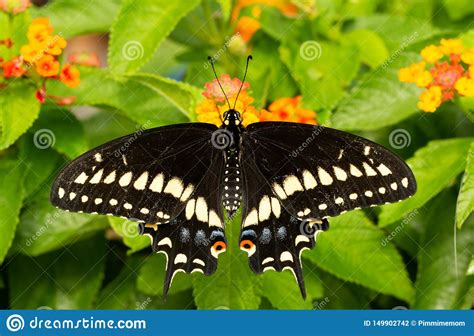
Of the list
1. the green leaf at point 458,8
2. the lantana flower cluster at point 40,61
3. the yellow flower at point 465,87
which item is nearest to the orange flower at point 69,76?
the lantana flower cluster at point 40,61

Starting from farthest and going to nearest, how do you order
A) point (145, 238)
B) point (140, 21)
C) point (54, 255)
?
1. point (54, 255)
2. point (140, 21)
3. point (145, 238)

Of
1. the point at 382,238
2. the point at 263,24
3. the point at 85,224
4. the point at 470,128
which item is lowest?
the point at 382,238

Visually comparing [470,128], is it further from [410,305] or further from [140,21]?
[140,21]

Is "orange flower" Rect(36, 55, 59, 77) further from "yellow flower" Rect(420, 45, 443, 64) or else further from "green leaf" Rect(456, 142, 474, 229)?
"green leaf" Rect(456, 142, 474, 229)

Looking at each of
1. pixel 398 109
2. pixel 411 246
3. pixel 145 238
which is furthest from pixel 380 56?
pixel 145 238

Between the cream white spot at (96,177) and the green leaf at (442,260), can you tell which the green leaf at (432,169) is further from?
the cream white spot at (96,177)

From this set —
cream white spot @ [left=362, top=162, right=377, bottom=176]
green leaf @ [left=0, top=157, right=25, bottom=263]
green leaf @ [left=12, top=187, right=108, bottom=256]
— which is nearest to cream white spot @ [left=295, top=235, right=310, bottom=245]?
cream white spot @ [left=362, top=162, right=377, bottom=176]
